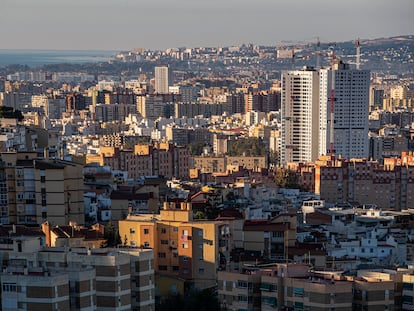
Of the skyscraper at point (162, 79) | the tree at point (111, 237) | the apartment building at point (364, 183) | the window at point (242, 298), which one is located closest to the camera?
the window at point (242, 298)

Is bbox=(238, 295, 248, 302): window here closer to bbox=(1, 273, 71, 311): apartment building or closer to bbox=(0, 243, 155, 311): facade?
bbox=(0, 243, 155, 311): facade

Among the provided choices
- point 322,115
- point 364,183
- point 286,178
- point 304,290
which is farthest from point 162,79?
point 304,290

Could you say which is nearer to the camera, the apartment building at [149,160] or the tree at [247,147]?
the apartment building at [149,160]


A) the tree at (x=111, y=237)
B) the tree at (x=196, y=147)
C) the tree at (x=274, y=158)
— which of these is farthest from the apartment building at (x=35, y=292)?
the tree at (x=196, y=147)

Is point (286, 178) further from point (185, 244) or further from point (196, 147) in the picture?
point (196, 147)

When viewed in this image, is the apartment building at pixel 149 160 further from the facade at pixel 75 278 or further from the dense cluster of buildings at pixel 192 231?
the facade at pixel 75 278

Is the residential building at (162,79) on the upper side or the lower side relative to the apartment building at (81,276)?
lower
